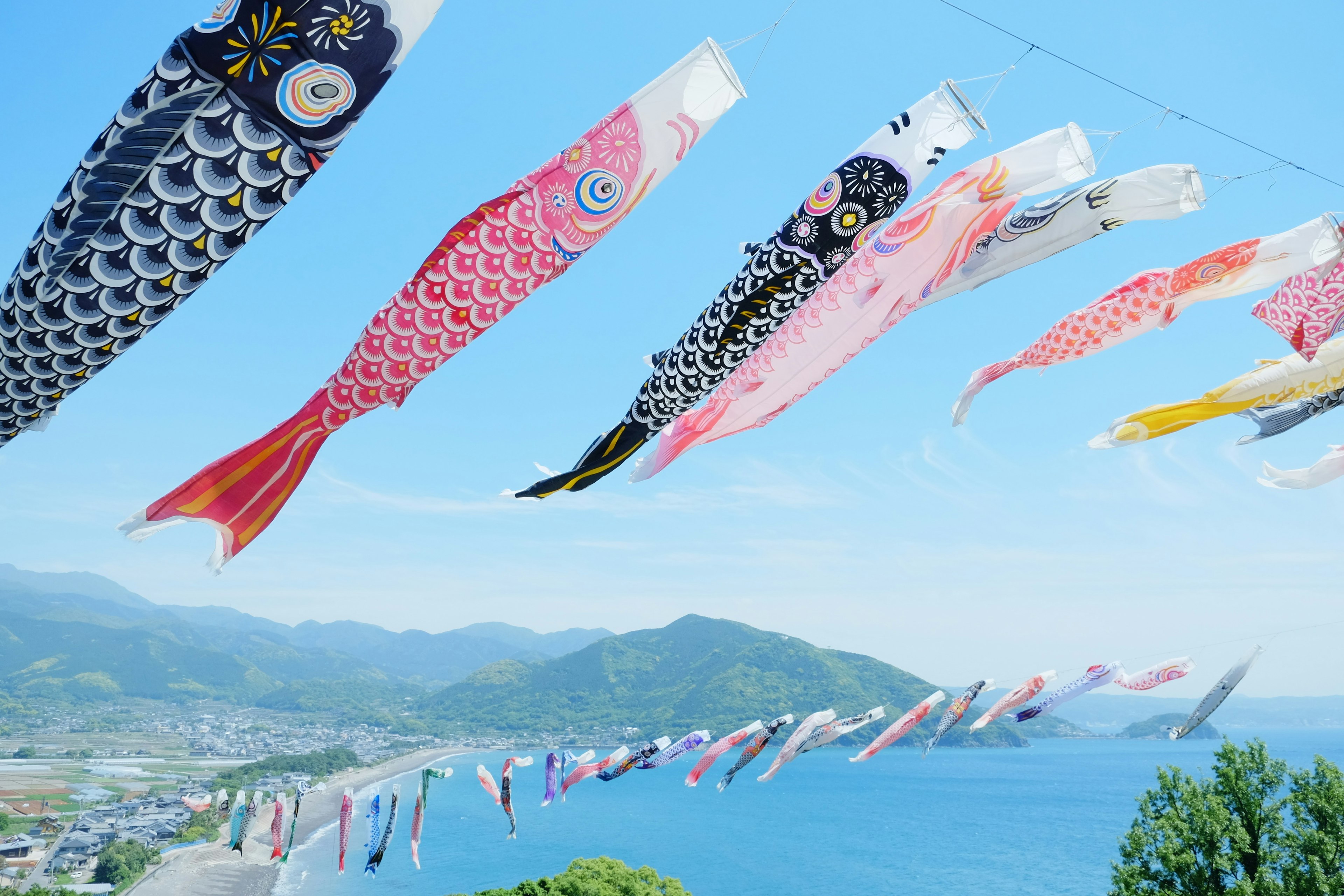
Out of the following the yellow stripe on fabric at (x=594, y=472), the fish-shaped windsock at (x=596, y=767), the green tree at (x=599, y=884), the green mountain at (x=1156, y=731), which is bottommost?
the green mountain at (x=1156, y=731)

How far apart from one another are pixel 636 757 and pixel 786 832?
136ft

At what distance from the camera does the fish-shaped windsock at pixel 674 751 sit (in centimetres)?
1257

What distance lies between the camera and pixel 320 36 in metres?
1.93

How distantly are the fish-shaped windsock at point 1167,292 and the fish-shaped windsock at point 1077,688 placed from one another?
6336mm

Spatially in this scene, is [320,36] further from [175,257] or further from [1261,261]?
[1261,261]

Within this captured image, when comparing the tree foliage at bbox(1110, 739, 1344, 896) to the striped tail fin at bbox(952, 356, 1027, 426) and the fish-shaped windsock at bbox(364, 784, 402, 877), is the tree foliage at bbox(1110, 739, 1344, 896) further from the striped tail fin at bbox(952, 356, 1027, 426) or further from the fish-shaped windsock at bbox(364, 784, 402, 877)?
the fish-shaped windsock at bbox(364, 784, 402, 877)

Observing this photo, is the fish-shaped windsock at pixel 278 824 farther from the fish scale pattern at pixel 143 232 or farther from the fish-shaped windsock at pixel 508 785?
the fish scale pattern at pixel 143 232

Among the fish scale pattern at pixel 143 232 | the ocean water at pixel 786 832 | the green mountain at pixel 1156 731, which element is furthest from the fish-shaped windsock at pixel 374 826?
the green mountain at pixel 1156 731

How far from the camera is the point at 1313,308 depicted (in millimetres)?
4246

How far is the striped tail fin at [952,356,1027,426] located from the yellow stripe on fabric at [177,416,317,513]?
3.41 meters

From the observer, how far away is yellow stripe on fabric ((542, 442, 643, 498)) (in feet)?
13.3

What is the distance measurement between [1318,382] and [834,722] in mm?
8040

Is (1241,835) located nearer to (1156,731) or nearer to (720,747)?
(720,747)

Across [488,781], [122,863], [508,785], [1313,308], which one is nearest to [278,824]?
[488,781]
